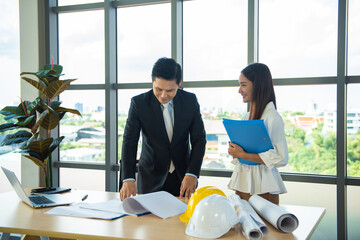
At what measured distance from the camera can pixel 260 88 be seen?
219cm

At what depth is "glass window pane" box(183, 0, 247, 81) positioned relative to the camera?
3.28m

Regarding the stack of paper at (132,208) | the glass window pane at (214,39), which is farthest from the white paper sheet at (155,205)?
the glass window pane at (214,39)

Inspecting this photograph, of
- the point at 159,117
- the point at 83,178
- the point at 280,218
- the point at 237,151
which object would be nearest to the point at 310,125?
the point at 237,151

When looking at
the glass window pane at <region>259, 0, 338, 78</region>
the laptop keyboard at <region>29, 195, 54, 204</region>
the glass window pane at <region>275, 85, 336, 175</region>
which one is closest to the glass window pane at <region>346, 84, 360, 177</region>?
the glass window pane at <region>275, 85, 336, 175</region>

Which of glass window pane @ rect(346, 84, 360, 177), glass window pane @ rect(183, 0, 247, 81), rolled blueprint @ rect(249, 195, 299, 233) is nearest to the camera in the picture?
rolled blueprint @ rect(249, 195, 299, 233)

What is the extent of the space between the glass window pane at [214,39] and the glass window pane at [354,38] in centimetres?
87

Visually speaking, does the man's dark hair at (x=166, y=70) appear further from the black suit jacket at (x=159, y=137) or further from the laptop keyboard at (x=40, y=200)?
the laptop keyboard at (x=40, y=200)

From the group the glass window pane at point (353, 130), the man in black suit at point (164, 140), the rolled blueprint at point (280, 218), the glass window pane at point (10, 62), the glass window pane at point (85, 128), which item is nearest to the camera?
the rolled blueprint at point (280, 218)

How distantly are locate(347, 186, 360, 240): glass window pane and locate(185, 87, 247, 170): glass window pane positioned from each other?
40.0 inches

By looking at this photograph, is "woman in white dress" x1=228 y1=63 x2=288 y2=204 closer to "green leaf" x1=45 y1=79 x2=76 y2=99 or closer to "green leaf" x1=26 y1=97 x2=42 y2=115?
"green leaf" x1=45 y1=79 x2=76 y2=99

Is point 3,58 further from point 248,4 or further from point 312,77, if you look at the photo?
point 312,77

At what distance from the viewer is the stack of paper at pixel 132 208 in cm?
172

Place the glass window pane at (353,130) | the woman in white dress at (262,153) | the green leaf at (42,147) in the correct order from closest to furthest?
the woman in white dress at (262,153)
the green leaf at (42,147)
the glass window pane at (353,130)

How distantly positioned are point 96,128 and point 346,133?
2.43 meters
